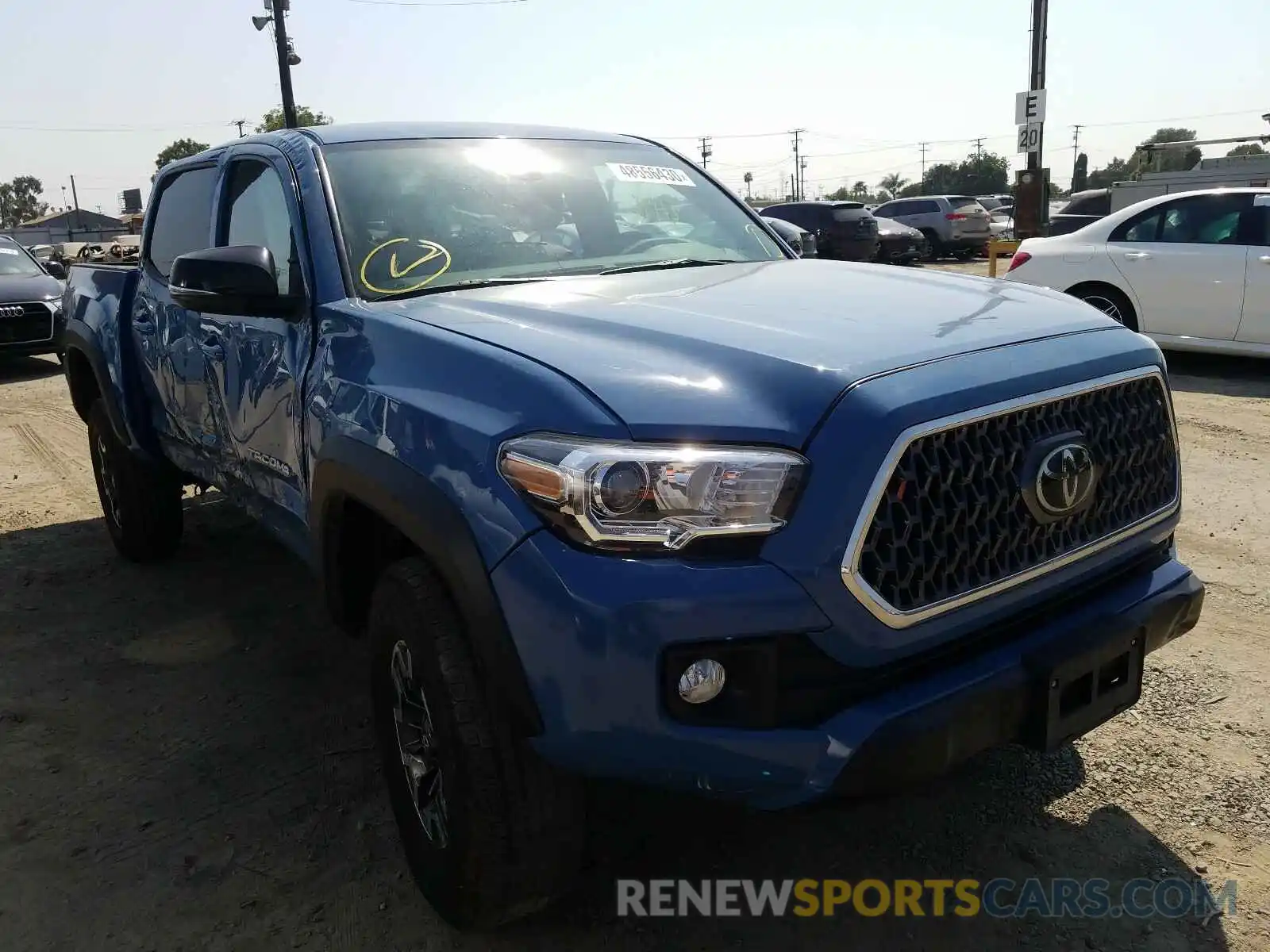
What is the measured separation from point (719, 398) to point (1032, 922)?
4.67 feet

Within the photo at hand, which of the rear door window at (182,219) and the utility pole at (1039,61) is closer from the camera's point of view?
the rear door window at (182,219)

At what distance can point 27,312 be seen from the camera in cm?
1151

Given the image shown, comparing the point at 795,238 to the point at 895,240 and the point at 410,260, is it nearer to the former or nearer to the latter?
the point at 410,260

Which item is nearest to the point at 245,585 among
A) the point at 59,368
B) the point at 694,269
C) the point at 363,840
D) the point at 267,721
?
the point at 267,721

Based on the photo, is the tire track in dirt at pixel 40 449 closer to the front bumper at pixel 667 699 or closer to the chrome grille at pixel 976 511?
the front bumper at pixel 667 699

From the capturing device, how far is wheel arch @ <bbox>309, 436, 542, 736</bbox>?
189 centimetres

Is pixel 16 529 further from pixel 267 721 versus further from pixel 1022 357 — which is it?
pixel 1022 357

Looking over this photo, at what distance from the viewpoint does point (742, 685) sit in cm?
182

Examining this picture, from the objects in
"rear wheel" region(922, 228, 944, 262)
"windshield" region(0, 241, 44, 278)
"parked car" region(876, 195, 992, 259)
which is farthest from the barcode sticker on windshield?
"rear wheel" region(922, 228, 944, 262)

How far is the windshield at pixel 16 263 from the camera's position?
12.1m

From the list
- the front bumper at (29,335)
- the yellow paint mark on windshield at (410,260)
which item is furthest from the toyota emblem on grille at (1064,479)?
the front bumper at (29,335)

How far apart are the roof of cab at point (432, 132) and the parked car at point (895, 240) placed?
18079 millimetres

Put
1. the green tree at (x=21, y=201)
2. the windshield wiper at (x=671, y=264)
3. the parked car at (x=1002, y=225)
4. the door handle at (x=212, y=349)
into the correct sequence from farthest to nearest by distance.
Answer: the green tree at (x=21, y=201), the parked car at (x=1002, y=225), the door handle at (x=212, y=349), the windshield wiper at (x=671, y=264)

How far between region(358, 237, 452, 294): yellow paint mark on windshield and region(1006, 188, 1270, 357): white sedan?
19.2 feet
